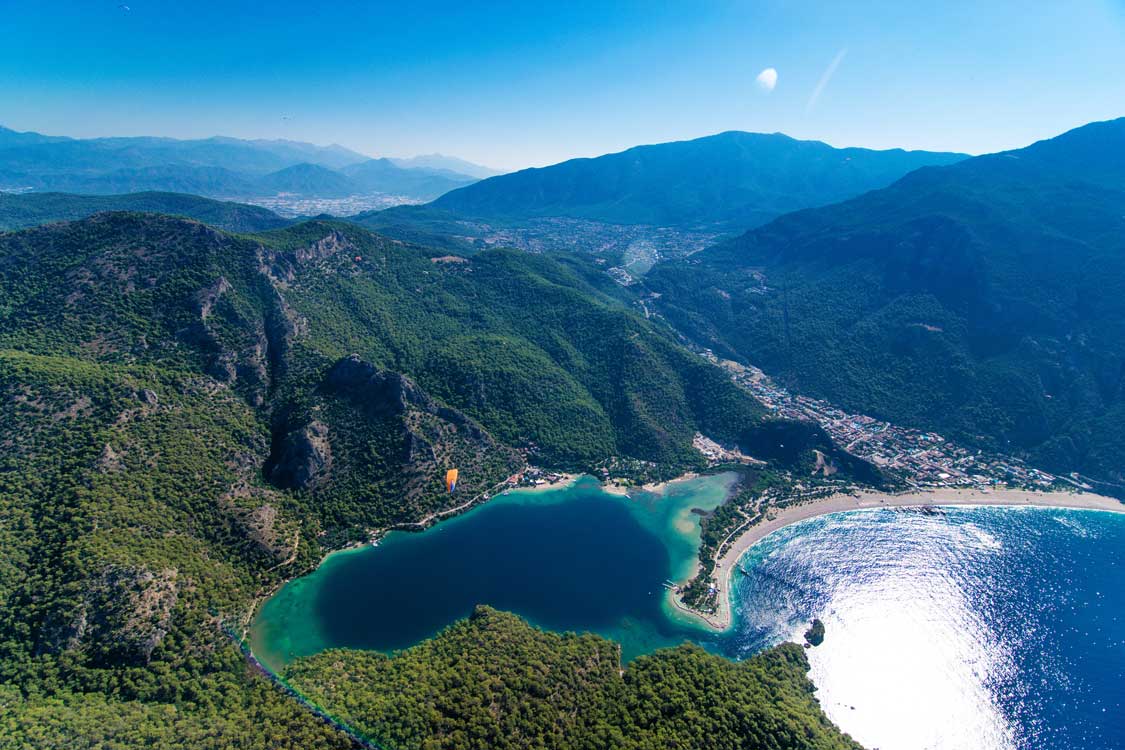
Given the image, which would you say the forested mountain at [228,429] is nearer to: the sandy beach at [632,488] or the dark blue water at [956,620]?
the sandy beach at [632,488]

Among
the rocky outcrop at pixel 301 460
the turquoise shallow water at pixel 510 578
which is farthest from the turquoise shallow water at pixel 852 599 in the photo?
the rocky outcrop at pixel 301 460

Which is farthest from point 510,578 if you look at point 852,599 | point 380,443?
point 852,599

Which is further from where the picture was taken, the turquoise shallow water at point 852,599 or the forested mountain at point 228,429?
the turquoise shallow water at point 852,599

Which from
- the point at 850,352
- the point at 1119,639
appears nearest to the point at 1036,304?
the point at 850,352

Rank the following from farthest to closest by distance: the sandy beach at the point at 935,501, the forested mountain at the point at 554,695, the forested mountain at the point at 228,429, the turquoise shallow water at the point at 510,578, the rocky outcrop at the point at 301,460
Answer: the sandy beach at the point at 935,501
the rocky outcrop at the point at 301,460
the turquoise shallow water at the point at 510,578
the forested mountain at the point at 228,429
the forested mountain at the point at 554,695

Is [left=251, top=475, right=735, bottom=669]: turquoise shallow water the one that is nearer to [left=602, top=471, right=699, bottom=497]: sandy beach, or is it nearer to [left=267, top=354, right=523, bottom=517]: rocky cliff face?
[left=602, top=471, right=699, bottom=497]: sandy beach

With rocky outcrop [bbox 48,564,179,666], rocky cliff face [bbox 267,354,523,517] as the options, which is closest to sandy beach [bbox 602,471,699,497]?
rocky cliff face [bbox 267,354,523,517]

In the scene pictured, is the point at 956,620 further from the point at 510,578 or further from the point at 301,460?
→ the point at 301,460

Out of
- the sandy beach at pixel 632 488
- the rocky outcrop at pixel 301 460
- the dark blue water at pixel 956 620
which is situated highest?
the rocky outcrop at pixel 301 460
